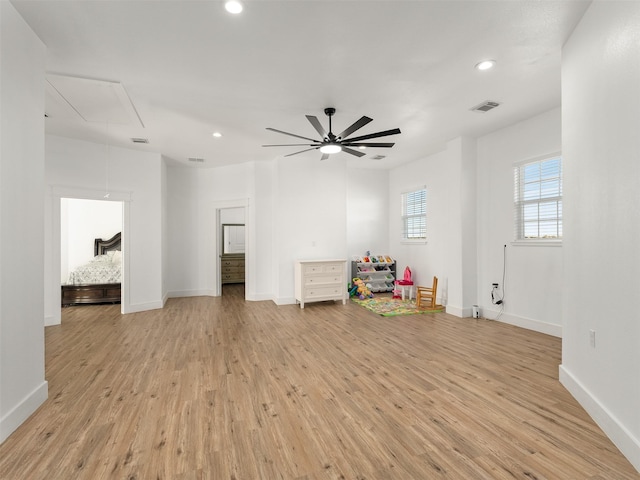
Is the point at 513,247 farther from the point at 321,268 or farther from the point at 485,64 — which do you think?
the point at 321,268

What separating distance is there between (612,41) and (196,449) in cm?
369

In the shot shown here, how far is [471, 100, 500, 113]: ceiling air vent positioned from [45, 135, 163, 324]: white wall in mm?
5473

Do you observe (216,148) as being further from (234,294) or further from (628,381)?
(628,381)

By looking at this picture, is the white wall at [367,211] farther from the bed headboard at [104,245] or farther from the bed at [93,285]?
the bed headboard at [104,245]

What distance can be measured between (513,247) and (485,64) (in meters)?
2.82

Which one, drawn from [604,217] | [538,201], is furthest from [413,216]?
[604,217]

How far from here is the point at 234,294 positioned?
7535 mm

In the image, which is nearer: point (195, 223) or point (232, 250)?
point (195, 223)

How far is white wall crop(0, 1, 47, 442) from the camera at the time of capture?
6.86 ft

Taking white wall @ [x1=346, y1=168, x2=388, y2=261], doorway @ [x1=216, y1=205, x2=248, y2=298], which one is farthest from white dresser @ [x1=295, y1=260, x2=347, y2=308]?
doorway @ [x1=216, y1=205, x2=248, y2=298]

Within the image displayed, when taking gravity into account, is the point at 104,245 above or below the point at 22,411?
above

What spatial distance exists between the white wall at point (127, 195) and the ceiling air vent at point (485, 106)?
5.47 meters

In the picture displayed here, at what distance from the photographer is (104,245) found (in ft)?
25.0

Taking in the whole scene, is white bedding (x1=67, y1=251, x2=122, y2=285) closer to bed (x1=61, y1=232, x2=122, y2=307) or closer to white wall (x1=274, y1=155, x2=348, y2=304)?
bed (x1=61, y1=232, x2=122, y2=307)
